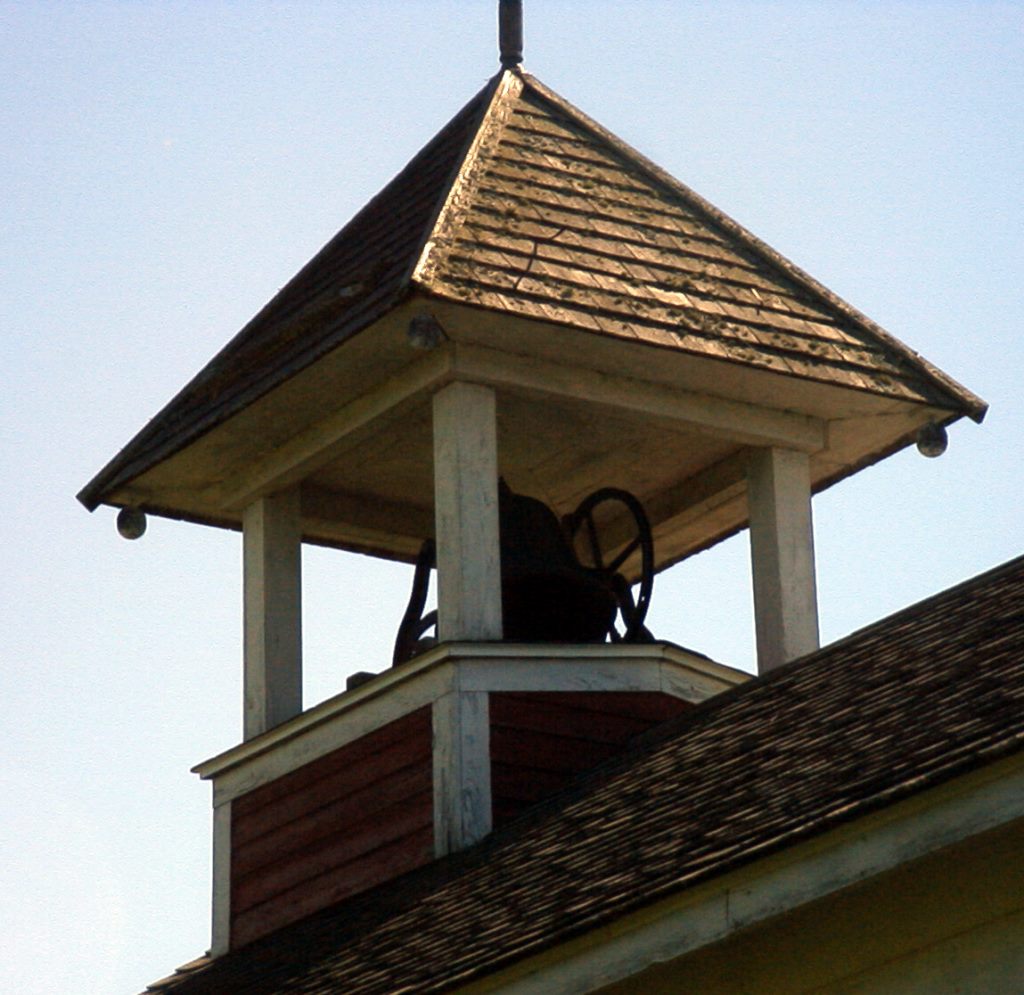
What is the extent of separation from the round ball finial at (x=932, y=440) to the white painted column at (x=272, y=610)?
2847 mm

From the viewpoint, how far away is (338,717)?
11.0 meters

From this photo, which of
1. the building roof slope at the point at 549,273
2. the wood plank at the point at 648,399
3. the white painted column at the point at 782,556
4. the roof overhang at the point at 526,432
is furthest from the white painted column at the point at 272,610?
the white painted column at the point at 782,556

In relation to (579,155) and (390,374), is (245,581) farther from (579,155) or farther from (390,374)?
(579,155)

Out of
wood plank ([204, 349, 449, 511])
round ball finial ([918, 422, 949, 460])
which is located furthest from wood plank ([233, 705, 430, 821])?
round ball finial ([918, 422, 949, 460])

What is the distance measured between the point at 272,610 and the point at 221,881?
126cm

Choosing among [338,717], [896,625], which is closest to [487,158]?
[338,717]

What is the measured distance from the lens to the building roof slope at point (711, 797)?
7.01m

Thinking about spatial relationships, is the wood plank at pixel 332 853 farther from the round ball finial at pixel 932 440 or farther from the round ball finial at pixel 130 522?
the round ball finial at pixel 932 440

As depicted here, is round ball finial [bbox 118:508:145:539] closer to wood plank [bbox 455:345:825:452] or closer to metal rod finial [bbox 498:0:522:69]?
wood plank [bbox 455:345:825:452]

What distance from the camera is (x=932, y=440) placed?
1166 centimetres

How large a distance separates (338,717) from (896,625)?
8.98 feet

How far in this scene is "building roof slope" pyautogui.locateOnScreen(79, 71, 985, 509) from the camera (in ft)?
35.4

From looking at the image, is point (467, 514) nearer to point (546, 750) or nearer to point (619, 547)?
point (546, 750)

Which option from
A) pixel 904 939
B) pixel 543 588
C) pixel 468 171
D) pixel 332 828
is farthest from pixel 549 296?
pixel 904 939
